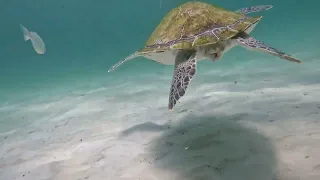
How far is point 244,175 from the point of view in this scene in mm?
2717

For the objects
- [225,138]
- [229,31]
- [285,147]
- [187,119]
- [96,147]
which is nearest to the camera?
[285,147]

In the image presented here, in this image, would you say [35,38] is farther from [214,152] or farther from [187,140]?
[214,152]

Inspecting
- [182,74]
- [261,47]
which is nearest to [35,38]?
[182,74]

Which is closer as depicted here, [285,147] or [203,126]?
[285,147]

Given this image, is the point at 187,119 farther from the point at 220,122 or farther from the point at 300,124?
the point at 300,124

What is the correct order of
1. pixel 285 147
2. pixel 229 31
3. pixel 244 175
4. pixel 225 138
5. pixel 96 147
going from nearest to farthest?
pixel 244 175 → pixel 285 147 → pixel 229 31 → pixel 225 138 → pixel 96 147

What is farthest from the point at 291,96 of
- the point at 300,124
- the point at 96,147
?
the point at 96,147

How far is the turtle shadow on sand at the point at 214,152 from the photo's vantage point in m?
2.81

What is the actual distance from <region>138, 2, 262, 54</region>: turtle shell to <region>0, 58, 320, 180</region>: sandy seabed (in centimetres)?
138

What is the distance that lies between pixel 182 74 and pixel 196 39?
589 mm

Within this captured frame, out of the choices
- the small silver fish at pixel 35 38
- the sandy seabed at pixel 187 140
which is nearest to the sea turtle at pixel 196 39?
the sandy seabed at pixel 187 140

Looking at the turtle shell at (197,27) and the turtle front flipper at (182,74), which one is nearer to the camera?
the turtle front flipper at (182,74)

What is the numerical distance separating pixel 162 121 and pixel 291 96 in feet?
8.18

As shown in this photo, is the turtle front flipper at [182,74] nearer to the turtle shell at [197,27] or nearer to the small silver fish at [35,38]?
the turtle shell at [197,27]
